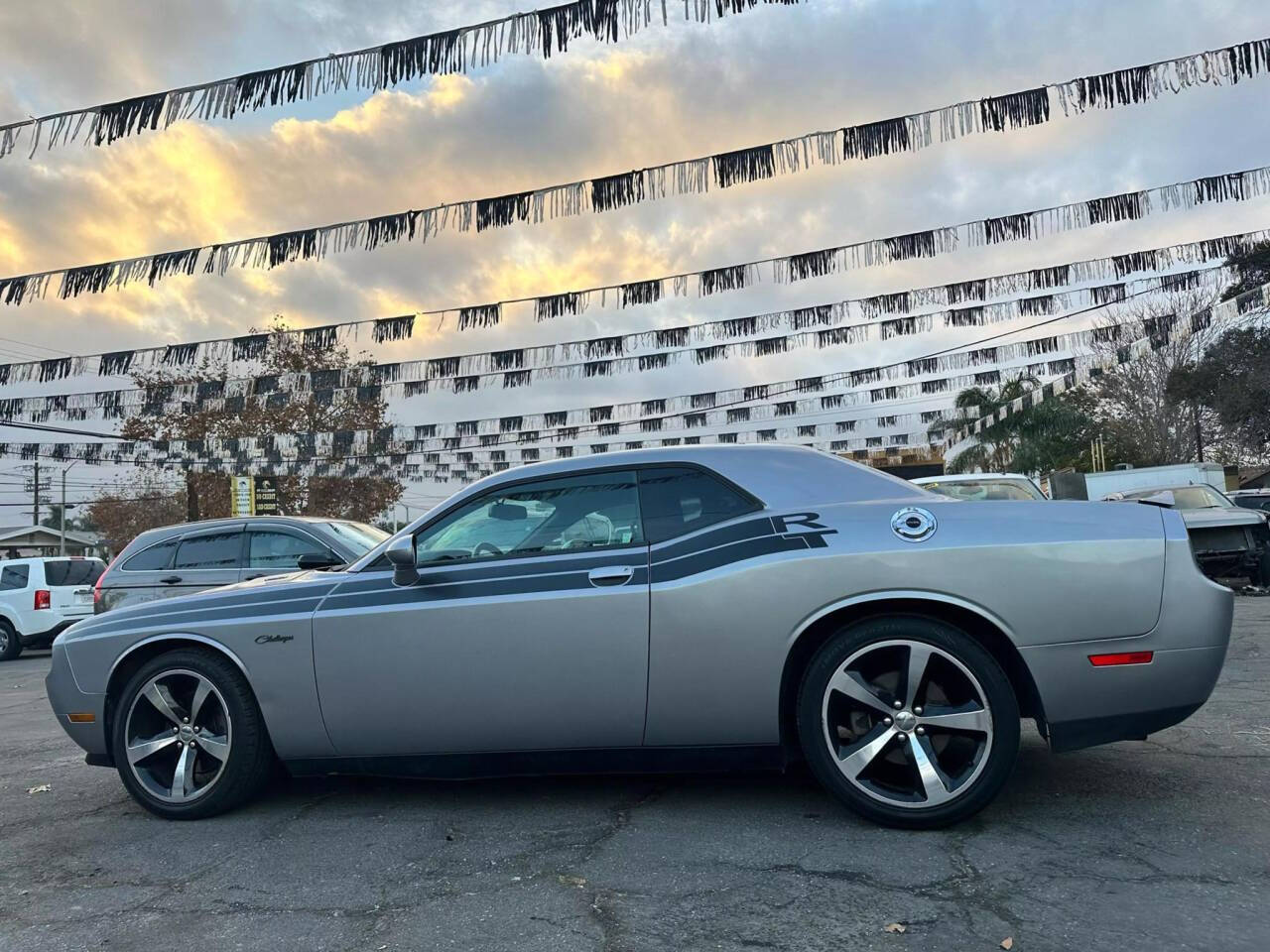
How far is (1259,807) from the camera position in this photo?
3506 mm

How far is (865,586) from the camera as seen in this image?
340 cm

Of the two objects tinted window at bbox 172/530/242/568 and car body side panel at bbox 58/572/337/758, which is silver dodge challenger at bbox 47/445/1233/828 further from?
tinted window at bbox 172/530/242/568

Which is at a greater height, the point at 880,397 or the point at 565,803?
the point at 880,397

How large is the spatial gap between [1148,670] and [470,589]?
2.58 m

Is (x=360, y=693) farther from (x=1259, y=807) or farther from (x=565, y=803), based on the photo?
(x=1259, y=807)

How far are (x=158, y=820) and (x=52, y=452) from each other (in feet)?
97.5

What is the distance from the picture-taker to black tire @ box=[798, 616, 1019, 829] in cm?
328

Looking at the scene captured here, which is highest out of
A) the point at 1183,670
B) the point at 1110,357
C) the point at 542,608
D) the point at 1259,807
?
the point at 1110,357

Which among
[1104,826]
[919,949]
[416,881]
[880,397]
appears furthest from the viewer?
[880,397]

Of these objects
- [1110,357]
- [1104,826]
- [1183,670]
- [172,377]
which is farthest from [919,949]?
[172,377]

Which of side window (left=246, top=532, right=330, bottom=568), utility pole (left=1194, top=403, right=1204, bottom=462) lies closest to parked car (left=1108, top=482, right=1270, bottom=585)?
side window (left=246, top=532, right=330, bottom=568)

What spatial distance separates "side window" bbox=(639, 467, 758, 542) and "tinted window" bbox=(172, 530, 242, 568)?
661 centimetres

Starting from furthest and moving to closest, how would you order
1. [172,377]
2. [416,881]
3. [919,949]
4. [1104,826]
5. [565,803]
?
[172,377], [565,803], [1104,826], [416,881], [919,949]

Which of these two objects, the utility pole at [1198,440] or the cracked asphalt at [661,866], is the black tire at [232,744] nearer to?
the cracked asphalt at [661,866]
